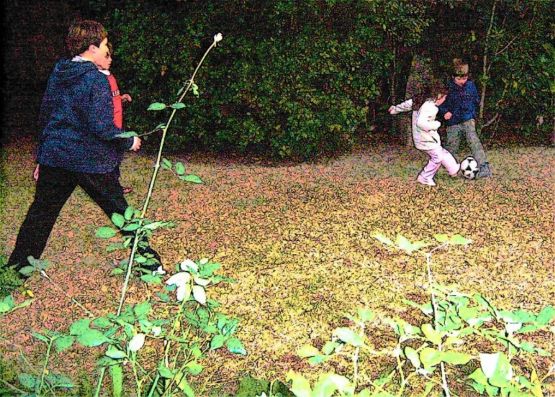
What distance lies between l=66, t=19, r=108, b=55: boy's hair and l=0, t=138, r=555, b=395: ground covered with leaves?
140 cm

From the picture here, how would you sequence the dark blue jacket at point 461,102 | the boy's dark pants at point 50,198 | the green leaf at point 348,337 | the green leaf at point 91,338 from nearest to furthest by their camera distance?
1. the green leaf at point 348,337
2. the green leaf at point 91,338
3. the boy's dark pants at point 50,198
4. the dark blue jacket at point 461,102

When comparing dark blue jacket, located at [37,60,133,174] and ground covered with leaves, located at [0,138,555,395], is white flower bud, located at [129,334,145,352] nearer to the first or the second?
ground covered with leaves, located at [0,138,555,395]

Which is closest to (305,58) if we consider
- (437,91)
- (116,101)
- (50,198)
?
(437,91)

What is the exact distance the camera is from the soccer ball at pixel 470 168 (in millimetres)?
6723

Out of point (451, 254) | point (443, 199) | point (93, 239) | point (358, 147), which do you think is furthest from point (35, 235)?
point (358, 147)

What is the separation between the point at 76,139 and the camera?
13.6ft

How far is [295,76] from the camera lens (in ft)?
24.2

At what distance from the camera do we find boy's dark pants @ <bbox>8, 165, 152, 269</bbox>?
4203 mm

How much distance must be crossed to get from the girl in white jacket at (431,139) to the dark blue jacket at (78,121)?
3364mm

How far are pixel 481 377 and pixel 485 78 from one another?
286 inches

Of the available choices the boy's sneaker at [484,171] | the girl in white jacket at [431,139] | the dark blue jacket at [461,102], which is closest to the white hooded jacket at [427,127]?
the girl in white jacket at [431,139]

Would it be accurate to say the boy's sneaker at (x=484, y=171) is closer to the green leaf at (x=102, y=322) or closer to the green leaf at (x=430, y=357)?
the green leaf at (x=102, y=322)

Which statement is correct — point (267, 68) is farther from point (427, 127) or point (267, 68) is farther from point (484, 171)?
point (484, 171)

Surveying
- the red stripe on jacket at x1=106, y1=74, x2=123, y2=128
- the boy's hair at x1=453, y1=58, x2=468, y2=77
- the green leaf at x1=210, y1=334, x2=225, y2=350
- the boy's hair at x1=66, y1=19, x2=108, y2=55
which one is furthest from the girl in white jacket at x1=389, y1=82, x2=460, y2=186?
the green leaf at x1=210, y1=334, x2=225, y2=350
